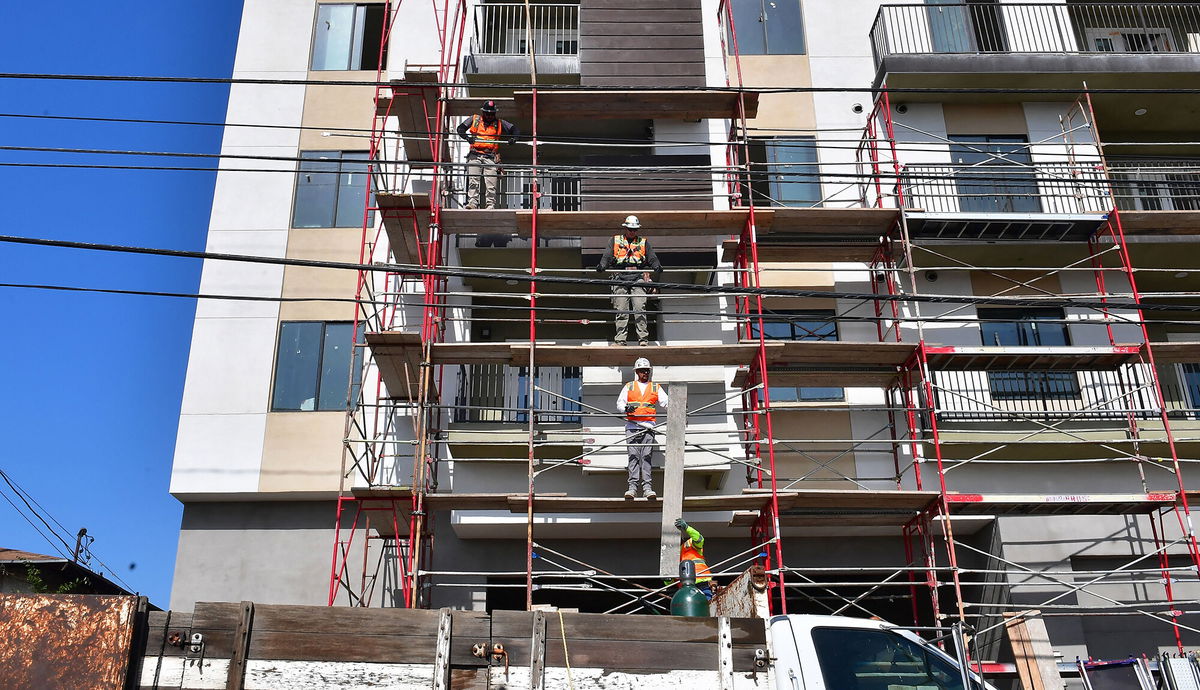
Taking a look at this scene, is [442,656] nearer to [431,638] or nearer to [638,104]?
[431,638]

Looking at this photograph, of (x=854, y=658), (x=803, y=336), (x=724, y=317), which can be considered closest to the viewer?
(x=854, y=658)

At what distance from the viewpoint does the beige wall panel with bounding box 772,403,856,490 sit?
17.3 metres

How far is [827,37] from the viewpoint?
21.5 meters

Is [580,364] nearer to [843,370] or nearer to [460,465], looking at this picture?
[460,465]

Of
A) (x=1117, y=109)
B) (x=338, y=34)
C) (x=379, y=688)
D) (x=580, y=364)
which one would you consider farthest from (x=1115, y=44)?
(x=379, y=688)

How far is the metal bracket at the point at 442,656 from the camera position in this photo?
7.05 metres

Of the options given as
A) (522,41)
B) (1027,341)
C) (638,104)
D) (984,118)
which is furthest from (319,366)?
(984,118)

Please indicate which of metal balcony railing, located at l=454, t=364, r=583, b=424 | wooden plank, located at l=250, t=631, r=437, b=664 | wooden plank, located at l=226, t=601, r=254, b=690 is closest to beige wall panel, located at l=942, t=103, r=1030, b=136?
metal balcony railing, located at l=454, t=364, r=583, b=424

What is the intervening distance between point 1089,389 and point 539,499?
9874 mm

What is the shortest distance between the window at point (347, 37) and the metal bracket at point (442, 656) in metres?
16.1

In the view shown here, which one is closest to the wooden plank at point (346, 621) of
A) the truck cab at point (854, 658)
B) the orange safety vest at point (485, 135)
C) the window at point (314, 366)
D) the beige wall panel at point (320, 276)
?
the truck cab at point (854, 658)

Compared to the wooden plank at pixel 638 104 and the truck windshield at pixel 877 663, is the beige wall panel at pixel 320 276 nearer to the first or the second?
the wooden plank at pixel 638 104

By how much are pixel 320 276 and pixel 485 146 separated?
4.06 m

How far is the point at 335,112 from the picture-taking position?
20.6 metres
